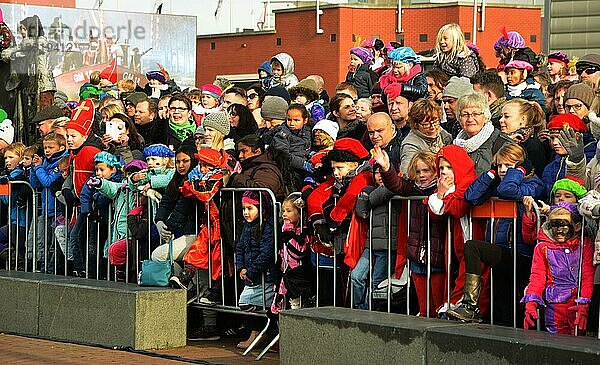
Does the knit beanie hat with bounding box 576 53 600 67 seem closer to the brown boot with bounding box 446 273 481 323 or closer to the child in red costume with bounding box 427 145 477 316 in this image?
the child in red costume with bounding box 427 145 477 316

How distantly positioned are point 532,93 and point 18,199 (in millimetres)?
5525

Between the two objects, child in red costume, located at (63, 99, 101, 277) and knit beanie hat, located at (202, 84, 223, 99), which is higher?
knit beanie hat, located at (202, 84, 223, 99)

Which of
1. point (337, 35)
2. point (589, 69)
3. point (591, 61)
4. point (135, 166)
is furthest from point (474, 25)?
point (135, 166)

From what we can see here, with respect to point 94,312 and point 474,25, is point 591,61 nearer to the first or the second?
point 94,312

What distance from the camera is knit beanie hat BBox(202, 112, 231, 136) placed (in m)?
12.0

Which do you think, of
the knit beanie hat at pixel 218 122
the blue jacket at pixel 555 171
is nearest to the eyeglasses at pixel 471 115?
the blue jacket at pixel 555 171

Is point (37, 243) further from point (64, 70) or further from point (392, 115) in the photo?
point (64, 70)

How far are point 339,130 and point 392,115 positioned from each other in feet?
2.52

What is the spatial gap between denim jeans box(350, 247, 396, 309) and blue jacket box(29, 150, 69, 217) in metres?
4.24

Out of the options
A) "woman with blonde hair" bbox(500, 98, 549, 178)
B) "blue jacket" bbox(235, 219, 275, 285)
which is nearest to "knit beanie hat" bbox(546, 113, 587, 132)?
"woman with blonde hair" bbox(500, 98, 549, 178)

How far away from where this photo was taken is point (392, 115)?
11.7 m

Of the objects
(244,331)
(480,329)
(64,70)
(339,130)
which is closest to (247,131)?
(339,130)

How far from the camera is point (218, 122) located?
11992mm

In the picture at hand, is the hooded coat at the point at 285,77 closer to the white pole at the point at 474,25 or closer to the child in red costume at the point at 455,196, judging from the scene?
the child in red costume at the point at 455,196
